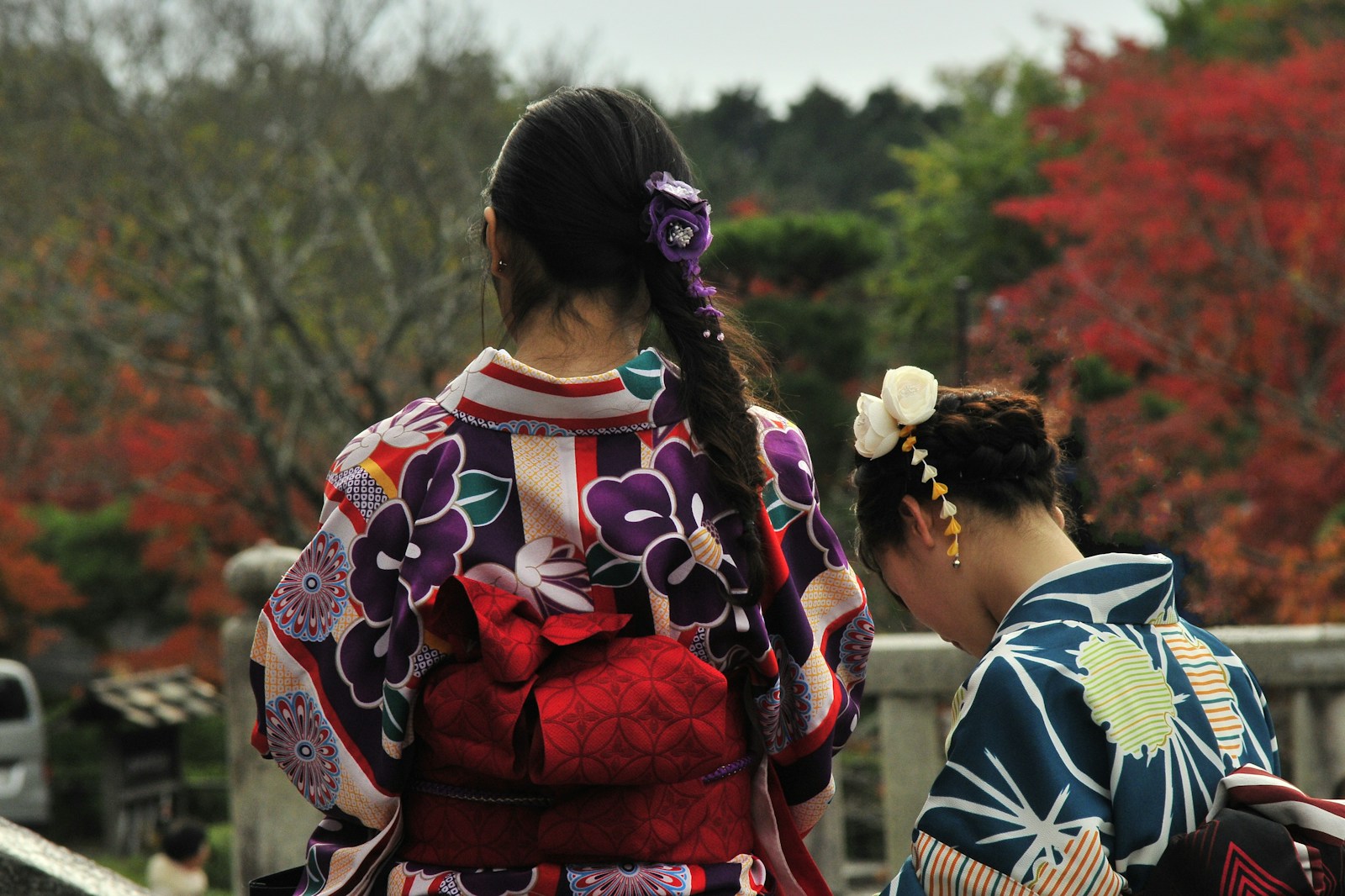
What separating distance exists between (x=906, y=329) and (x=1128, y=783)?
12096mm

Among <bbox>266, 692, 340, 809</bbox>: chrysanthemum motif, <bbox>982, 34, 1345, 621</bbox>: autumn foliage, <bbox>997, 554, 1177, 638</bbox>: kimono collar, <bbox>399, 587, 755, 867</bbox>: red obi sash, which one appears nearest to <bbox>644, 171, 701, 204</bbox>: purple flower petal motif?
<bbox>399, 587, 755, 867</bbox>: red obi sash

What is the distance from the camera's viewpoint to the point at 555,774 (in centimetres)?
139

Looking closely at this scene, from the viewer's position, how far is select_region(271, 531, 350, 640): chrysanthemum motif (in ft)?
5.13

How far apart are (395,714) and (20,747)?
1122 centimetres

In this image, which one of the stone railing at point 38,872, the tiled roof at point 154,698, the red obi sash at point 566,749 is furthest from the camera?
the tiled roof at point 154,698

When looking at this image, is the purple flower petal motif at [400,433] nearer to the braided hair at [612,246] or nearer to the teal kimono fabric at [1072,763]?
the braided hair at [612,246]

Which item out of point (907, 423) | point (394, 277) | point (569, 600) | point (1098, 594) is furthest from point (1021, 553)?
point (394, 277)

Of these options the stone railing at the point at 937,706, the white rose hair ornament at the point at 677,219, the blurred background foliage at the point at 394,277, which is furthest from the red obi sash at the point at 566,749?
the blurred background foliage at the point at 394,277

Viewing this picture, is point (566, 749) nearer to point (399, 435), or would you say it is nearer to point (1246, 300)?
point (399, 435)

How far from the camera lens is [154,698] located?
11.2 meters

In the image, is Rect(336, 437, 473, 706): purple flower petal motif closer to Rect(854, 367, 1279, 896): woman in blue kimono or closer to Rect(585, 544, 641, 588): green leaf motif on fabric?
Rect(585, 544, 641, 588): green leaf motif on fabric

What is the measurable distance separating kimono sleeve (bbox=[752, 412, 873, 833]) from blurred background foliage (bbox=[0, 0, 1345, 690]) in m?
4.56

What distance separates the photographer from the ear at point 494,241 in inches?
63.9

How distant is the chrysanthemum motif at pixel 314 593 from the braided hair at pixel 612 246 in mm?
357
